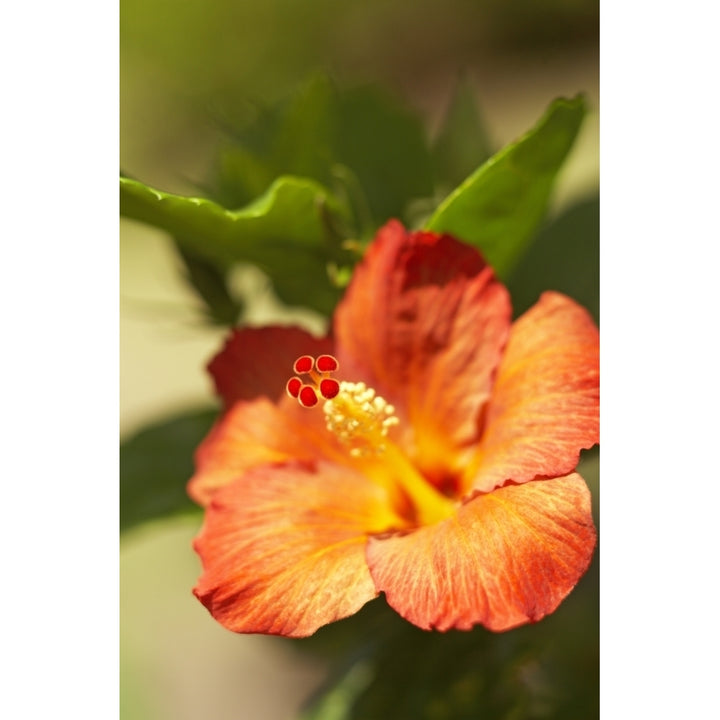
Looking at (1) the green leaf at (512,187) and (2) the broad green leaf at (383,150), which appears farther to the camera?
(2) the broad green leaf at (383,150)

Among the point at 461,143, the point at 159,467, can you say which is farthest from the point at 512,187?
the point at 159,467

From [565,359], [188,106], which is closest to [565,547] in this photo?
[565,359]

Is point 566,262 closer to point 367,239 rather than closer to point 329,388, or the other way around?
point 367,239

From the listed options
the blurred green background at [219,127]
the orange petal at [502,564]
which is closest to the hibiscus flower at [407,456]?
the orange petal at [502,564]

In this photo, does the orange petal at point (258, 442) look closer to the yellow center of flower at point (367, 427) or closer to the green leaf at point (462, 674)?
the yellow center of flower at point (367, 427)

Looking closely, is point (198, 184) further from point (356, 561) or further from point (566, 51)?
point (566, 51)

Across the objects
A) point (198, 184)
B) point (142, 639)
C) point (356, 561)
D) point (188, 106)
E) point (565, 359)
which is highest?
point (188, 106)

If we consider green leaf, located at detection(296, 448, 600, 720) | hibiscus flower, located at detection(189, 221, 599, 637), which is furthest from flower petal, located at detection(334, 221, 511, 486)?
green leaf, located at detection(296, 448, 600, 720)
